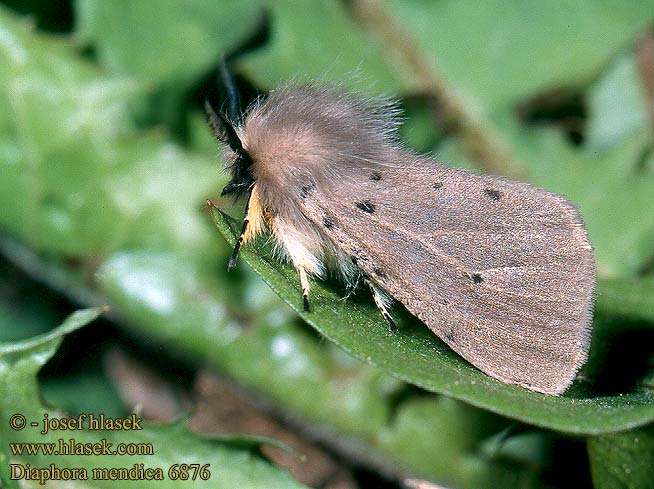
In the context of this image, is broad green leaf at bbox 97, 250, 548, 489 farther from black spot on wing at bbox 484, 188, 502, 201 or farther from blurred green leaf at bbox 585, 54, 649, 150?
blurred green leaf at bbox 585, 54, 649, 150

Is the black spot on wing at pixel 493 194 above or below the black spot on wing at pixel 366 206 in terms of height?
below

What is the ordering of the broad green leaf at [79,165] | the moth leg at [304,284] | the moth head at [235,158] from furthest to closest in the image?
1. the broad green leaf at [79,165]
2. the moth head at [235,158]
3. the moth leg at [304,284]

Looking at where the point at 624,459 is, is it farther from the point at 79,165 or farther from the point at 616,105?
the point at 616,105

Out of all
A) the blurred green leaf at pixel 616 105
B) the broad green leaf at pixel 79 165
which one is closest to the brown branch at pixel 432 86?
the blurred green leaf at pixel 616 105

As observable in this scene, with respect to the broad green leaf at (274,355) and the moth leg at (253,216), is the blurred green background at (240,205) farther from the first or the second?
the moth leg at (253,216)

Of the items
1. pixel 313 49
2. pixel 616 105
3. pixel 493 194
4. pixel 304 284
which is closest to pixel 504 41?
pixel 616 105

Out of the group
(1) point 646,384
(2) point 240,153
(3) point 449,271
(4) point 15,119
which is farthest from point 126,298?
(1) point 646,384
